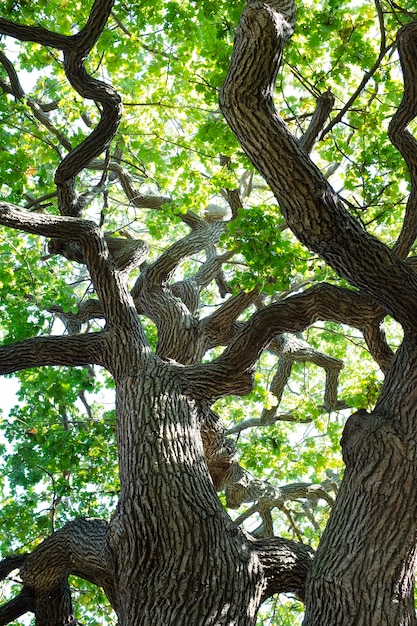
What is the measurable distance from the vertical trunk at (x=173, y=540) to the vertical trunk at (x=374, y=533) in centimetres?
56

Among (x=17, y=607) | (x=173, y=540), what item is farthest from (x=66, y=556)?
(x=173, y=540)

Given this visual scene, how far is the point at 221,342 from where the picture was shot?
792 cm

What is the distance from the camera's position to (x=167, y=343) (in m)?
7.05

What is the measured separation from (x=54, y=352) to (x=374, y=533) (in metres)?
3.30

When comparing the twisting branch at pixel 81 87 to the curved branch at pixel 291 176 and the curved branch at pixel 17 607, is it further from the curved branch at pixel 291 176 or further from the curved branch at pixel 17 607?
the curved branch at pixel 17 607

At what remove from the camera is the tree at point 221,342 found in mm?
3941

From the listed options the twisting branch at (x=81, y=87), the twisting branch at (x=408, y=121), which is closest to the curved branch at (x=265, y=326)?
the twisting branch at (x=408, y=121)

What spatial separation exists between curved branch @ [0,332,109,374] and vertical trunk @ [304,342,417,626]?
2.56 m

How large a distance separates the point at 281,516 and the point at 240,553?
10657 millimetres

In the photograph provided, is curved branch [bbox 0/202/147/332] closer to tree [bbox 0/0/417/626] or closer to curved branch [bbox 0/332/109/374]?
tree [bbox 0/0/417/626]

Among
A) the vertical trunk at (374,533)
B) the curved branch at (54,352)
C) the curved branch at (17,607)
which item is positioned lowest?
the vertical trunk at (374,533)

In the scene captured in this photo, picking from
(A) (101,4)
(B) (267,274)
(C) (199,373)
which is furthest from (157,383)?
(A) (101,4)

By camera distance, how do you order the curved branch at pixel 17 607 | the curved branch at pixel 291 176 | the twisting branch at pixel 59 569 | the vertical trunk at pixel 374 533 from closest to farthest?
the vertical trunk at pixel 374 533
the curved branch at pixel 291 176
the twisting branch at pixel 59 569
the curved branch at pixel 17 607

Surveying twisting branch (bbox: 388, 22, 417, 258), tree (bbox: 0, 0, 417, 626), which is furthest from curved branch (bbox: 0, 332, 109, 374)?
twisting branch (bbox: 388, 22, 417, 258)
